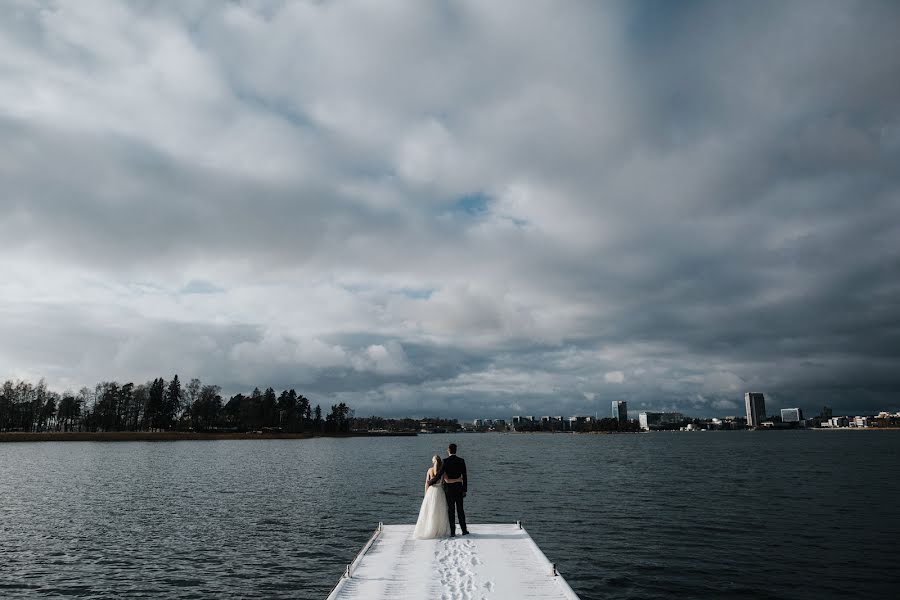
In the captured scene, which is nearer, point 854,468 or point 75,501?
point 75,501

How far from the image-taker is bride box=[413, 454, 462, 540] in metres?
20.4

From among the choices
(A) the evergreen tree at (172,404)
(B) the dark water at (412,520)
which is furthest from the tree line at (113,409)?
(B) the dark water at (412,520)

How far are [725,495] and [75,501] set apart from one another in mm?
52670

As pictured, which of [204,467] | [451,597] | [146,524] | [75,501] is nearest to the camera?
[451,597]

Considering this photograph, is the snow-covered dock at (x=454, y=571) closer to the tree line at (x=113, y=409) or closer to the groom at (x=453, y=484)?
the groom at (x=453, y=484)

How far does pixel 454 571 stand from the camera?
15922 millimetres

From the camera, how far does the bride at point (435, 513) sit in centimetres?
2038

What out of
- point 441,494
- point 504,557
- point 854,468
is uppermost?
point 441,494

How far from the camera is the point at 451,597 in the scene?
536 inches

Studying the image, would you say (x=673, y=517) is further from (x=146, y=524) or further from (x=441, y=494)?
(x=146, y=524)

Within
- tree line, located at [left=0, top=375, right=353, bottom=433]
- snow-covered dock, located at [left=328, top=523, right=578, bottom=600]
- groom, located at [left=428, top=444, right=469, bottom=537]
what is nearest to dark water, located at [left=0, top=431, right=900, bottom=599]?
snow-covered dock, located at [left=328, top=523, right=578, bottom=600]

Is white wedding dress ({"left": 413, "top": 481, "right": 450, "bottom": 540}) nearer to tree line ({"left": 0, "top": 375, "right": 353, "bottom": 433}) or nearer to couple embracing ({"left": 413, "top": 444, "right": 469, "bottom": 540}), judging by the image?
couple embracing ({"left": 413, "top": 444, "right": 469, "bottom": 540})

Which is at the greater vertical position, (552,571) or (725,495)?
(552,571)

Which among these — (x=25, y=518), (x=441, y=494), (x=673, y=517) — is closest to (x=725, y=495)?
(x=673, y=517)
